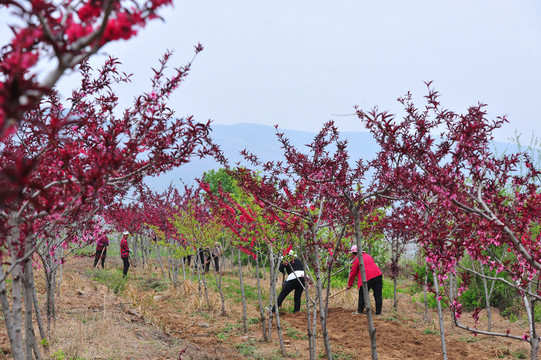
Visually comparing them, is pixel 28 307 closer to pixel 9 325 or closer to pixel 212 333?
pixel 9 325

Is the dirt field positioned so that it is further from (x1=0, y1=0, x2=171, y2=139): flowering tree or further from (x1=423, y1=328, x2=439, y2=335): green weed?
(x1=0, y1=0, x2=171, y2=139): flowering tree

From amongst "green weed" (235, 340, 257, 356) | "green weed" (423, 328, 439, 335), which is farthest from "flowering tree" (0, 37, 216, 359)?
"green weed" (423, 328, 439, 335)

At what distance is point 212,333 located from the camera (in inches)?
295

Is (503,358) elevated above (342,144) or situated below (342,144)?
below

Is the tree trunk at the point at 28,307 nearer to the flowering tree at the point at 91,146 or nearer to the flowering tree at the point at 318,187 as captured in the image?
the flowering tree at the point at 91,146

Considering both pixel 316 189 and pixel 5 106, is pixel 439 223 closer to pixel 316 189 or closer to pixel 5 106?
pixel 316 189

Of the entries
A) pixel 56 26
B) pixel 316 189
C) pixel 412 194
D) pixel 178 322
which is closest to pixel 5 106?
pixel 56 26

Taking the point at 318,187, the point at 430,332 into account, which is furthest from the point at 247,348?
the point at 430,332

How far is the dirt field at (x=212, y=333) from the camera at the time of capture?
5684 mm

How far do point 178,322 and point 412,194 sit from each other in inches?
232

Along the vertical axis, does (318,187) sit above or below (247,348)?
above

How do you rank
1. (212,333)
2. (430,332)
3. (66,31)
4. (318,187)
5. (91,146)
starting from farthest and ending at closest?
(430,332) → (212,333) → (318,187) → (91,146) → (66,31)

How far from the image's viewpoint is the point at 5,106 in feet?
3.49

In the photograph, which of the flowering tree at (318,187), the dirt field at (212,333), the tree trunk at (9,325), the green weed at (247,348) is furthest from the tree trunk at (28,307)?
the green weed at (247,348)
